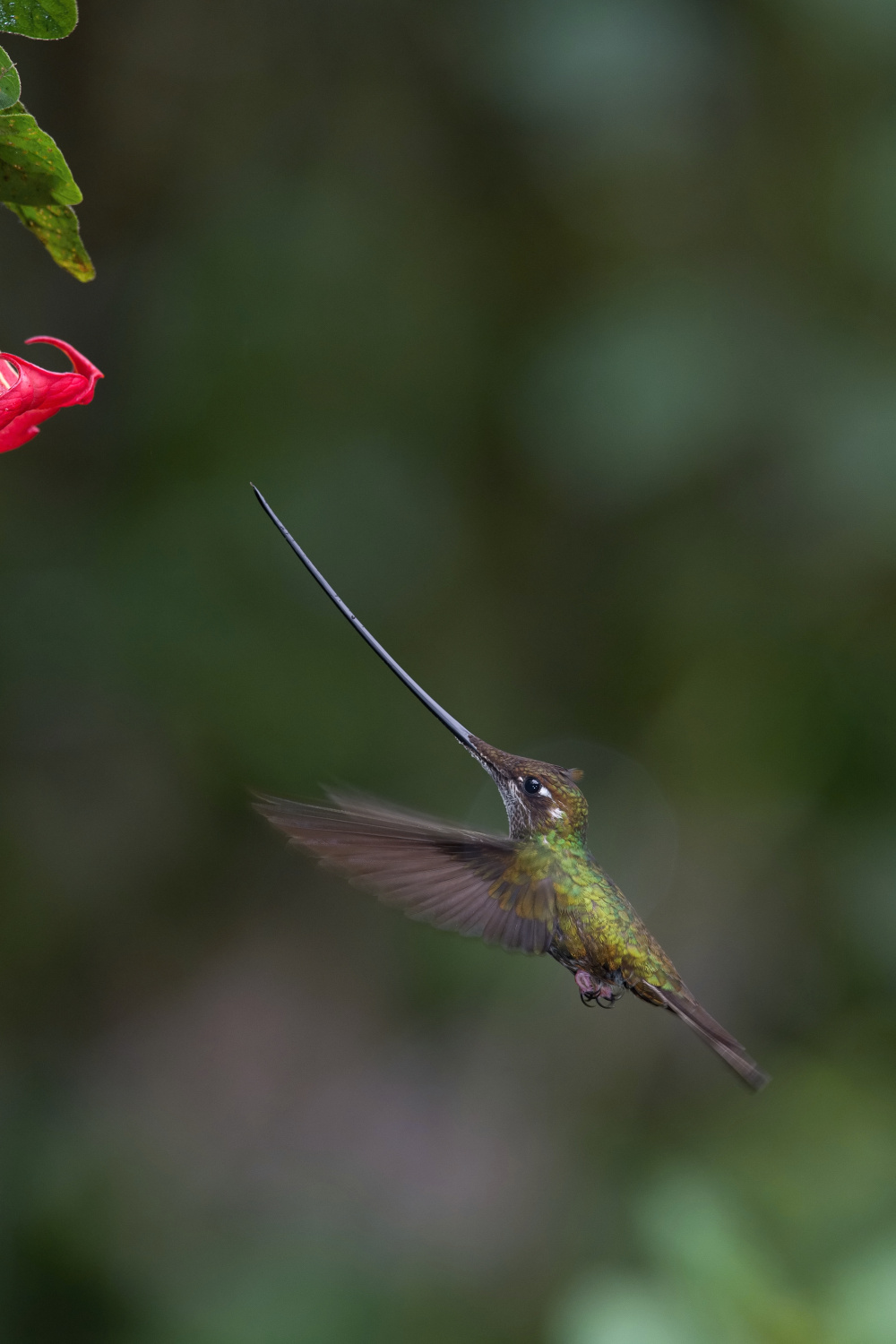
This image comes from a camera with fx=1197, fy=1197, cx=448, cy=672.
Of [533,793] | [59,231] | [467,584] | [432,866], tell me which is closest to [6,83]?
[59,231]

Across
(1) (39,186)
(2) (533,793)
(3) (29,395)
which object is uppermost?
(1) (39,186)

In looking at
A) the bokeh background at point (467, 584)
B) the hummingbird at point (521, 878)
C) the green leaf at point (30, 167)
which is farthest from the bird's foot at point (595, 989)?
the bokeh background at point (467, 584)

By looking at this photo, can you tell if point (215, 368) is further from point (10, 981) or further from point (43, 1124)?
point (43, 1124)

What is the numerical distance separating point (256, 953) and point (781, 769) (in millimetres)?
1987

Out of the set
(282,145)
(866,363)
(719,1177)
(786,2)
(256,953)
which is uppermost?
(786,2)

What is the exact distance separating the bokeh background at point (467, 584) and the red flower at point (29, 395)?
1.97 meters

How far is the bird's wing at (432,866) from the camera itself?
1.15m

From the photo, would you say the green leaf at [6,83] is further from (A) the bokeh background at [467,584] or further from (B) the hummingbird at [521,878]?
(A) the bokeh background at [467,584]

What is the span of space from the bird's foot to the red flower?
94cm

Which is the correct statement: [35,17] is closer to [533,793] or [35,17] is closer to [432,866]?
[432,866]

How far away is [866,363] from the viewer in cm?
271

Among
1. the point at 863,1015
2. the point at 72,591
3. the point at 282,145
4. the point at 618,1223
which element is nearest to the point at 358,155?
the point at 282,145

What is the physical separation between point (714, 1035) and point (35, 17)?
1.14 m

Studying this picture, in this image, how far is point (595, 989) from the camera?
147cm
